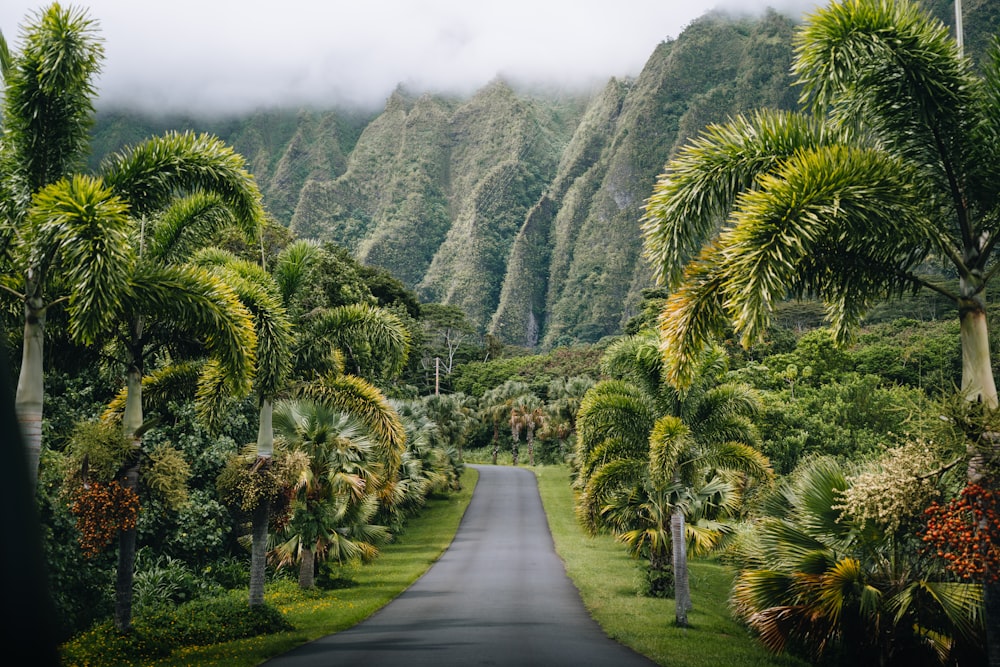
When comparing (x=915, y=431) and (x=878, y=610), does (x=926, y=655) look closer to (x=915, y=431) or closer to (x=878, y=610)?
(x=878, y=610)

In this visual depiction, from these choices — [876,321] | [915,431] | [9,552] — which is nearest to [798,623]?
[915,431]

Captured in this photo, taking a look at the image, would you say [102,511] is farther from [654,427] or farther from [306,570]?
[654,427]

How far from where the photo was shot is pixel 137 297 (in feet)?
38.7

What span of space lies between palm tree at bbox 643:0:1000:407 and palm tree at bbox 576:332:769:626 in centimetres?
882

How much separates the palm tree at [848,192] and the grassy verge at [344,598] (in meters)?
8.42

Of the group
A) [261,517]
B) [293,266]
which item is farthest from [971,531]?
[261,517]

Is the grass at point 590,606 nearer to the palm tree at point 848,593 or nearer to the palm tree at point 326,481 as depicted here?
the palm tree at point 326,481

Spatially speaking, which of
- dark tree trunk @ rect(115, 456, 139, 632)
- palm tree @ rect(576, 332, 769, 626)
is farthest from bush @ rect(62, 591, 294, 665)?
palm tree @ rect(576, 332, 769, 626)

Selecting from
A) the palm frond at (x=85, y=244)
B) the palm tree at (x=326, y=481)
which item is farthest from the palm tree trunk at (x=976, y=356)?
the palm tree at (x=326, y=481)

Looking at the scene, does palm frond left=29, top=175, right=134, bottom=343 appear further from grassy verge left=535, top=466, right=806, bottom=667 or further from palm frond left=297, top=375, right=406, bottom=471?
grassy verge left=535, top=466, right=806, bottom=667

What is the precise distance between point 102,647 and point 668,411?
1210 centimetres

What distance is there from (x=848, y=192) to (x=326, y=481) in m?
16.0

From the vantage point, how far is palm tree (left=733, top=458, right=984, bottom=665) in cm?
1065

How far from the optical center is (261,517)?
1756cm
